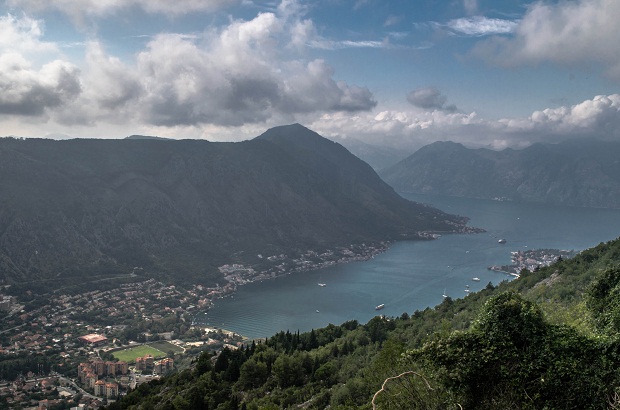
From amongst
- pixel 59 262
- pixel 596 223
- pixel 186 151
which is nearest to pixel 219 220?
pixel 186 151

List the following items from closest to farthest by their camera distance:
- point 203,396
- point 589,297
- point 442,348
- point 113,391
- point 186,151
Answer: point 442,348 → point 589,297 → point 203,396 → point 113,391 → point 186,151

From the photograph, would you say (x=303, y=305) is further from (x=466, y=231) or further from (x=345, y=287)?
(x=466, y=231)

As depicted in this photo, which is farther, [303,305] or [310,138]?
[310,138]

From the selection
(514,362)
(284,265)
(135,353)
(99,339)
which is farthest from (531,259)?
(514,362)

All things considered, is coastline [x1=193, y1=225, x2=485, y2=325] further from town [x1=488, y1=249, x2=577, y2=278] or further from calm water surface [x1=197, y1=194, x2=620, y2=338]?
town [x1=488, y1=249, x2=577, y2=278]

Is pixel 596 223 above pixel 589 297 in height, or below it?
below

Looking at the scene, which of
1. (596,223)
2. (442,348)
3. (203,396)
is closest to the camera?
(442,348)

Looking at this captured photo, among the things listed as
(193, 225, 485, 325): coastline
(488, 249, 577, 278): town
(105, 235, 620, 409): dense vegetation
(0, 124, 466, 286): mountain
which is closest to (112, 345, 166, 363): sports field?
(193, 225, 485, 325): coastline
